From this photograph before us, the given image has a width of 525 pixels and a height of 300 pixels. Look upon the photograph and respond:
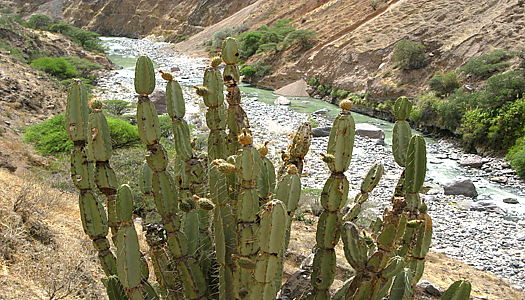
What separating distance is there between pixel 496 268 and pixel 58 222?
25.5 ft

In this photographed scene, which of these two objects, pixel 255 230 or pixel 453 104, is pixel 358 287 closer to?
pixel 255 230

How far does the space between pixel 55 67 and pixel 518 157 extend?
2195 cm

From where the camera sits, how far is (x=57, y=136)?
1043 centimetres

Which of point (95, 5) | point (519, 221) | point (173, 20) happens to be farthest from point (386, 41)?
point (95, 5)

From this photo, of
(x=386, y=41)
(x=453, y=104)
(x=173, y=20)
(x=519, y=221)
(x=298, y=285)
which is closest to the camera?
(x=298, y=285)

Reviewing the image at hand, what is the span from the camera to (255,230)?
212 centimetres

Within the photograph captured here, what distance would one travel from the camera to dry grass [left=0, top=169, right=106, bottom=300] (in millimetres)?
3346

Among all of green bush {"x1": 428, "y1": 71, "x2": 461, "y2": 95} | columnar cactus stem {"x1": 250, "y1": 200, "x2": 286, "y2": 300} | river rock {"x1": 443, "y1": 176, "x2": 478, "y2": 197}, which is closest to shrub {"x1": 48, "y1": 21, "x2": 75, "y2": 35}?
green bush {"x1": 428, "y1": 71, "x2": 461, "y2": 95}

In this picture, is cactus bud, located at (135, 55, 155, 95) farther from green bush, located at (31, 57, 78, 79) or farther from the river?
green bush, located at (31, 57, 78, 79)

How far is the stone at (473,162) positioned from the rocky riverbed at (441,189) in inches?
4.6

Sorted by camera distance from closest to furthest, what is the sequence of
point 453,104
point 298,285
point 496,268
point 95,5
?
point 298,285 → point 496,268 → point 453,104 → point 95,5

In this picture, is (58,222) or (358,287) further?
(58,222)

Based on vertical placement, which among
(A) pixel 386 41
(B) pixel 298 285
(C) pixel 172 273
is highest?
(A) pixel 386 41

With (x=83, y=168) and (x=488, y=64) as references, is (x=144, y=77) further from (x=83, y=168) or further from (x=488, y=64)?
(x=488, y=64)
